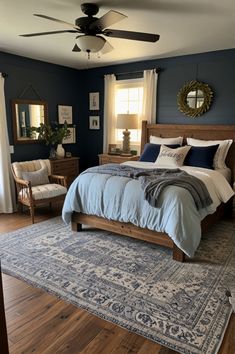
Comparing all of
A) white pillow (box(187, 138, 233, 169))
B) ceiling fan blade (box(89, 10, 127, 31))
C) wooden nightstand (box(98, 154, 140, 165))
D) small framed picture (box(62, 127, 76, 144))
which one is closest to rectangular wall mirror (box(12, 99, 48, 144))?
small framed picture (box(62, 127, 76, 144))

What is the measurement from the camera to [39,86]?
16.6ft

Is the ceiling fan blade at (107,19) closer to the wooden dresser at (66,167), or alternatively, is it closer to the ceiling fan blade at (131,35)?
the ceiling fan blade at (131,35)

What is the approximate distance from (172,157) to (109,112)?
6.60ft

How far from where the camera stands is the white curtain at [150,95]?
4.98 metres

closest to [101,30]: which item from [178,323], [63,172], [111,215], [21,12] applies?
[21,12]

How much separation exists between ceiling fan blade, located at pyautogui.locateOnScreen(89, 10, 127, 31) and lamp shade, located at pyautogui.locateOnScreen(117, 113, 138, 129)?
2.42m

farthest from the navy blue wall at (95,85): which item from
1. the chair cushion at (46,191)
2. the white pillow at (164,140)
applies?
the chair cushion at (46,191)

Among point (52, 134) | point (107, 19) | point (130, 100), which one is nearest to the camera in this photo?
point (107, 19)

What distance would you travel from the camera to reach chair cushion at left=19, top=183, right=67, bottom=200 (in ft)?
13.4

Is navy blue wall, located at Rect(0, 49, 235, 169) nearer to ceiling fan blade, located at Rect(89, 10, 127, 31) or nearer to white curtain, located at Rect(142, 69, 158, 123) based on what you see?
white curtain, located at Rect(142, 69, 158, 123)

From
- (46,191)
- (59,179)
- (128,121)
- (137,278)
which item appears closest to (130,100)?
(128,121)

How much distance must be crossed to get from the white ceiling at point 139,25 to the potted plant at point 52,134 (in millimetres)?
1255

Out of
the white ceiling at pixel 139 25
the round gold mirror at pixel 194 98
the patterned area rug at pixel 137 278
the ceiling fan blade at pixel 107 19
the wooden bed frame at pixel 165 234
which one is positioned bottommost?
the patterned area rug at pixel 137 278

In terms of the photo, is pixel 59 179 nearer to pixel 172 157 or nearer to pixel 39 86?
pixel 39 86
